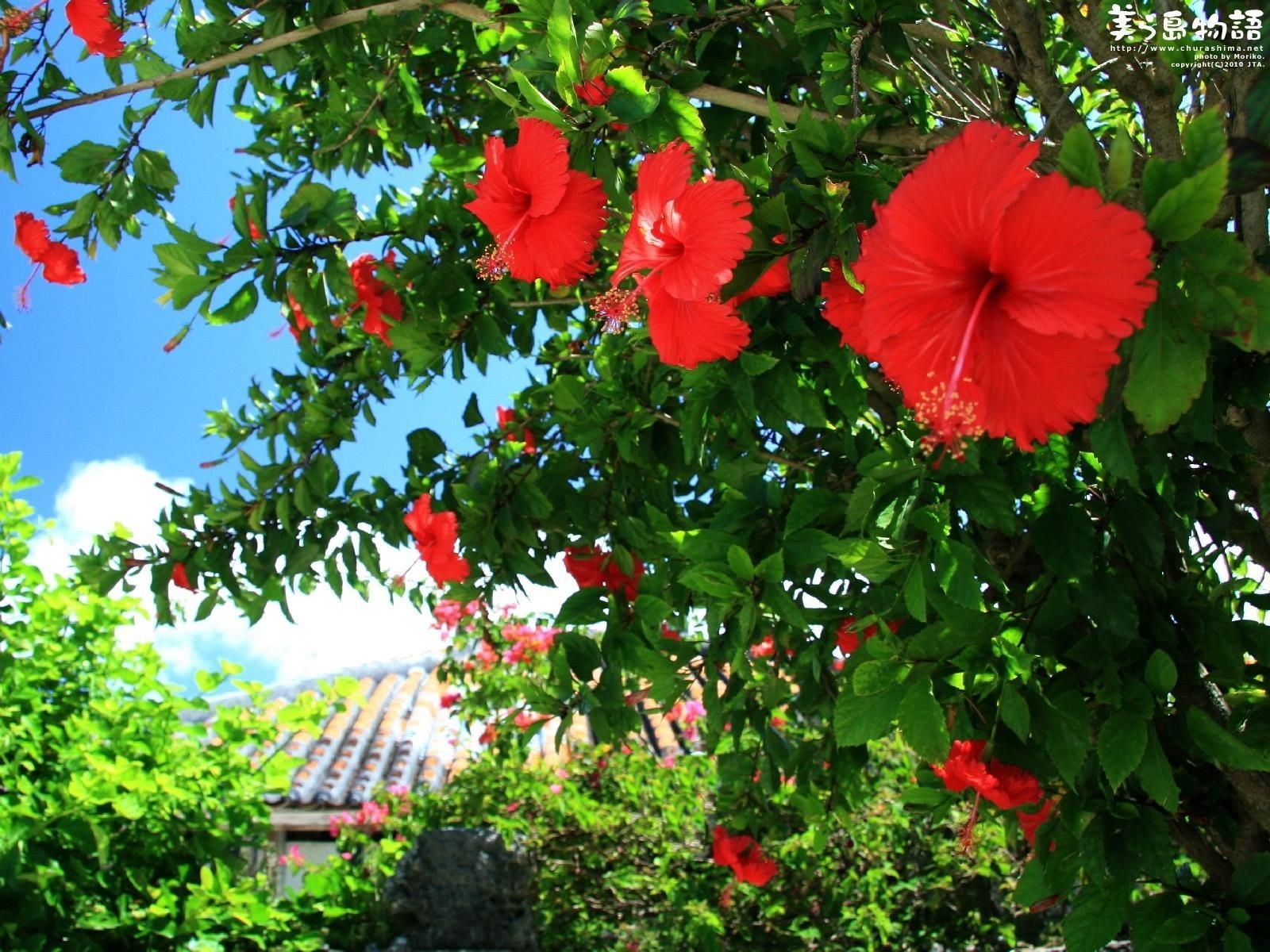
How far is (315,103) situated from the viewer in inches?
120

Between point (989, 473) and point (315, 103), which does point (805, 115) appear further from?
point (315, 103)

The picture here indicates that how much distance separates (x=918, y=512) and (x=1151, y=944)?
686 mm

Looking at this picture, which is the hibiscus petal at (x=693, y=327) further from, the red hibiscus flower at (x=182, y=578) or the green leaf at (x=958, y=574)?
the red hibiscus flower at (x=182, y=578)

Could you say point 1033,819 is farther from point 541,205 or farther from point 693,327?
point 541,205

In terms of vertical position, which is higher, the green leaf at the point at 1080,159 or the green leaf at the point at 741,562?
the green leaf at the point at 741,562

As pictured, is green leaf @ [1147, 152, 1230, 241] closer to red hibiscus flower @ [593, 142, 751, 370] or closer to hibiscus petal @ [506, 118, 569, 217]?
red hibiscus flower @ [593, 142, 751, 370]


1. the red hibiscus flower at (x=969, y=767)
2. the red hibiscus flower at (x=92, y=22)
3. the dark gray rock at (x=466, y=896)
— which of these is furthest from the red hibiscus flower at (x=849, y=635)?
the dark gray rock at (x=466, y=896)

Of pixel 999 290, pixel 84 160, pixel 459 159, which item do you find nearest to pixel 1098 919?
pixel 999 290

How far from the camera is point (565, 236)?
4.16 feet

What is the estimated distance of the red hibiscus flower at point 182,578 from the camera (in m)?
2.53

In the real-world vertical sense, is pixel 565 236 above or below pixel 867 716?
above

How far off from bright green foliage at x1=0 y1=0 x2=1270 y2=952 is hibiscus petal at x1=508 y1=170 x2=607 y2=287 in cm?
7

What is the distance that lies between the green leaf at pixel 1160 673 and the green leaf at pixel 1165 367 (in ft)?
2.07

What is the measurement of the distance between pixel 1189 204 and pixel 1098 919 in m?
1.08
